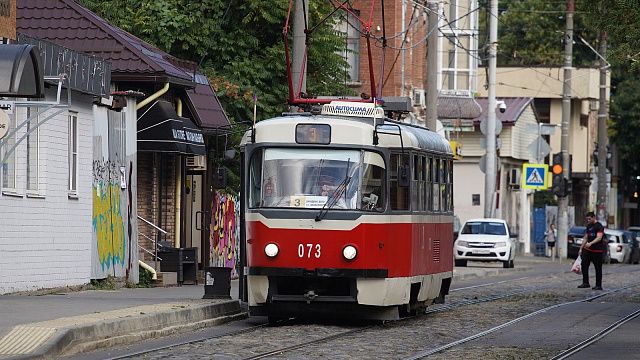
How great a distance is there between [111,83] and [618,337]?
42.1 ft

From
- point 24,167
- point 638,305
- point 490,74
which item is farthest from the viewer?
point 490,74

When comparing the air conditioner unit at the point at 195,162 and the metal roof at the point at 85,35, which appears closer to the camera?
the metal roof at the point at 85,35

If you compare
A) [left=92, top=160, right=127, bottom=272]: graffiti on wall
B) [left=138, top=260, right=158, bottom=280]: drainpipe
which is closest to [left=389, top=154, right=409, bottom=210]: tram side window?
[left=92, top=160, right=127, bottom=272]: graffiti on wall

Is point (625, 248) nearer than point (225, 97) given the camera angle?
No

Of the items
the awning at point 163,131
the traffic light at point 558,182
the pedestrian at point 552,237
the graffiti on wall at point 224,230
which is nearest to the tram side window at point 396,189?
the awning at point 163,131

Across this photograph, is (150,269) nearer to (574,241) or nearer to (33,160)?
(33,160)

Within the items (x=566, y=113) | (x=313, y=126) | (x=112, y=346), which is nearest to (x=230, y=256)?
(x=313, y=126)

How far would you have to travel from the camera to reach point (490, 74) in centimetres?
5334

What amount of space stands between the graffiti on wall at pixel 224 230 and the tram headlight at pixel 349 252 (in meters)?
13.5

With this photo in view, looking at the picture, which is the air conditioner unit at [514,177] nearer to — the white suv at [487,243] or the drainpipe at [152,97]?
the white suv at [487,243]

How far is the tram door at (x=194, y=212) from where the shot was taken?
34.6m

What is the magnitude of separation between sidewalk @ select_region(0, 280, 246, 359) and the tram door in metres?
7.28

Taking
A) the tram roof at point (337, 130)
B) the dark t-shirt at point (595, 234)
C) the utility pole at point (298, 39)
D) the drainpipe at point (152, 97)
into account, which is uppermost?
the utility pole at point (298, 39)

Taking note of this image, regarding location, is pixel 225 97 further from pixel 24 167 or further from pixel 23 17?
pixel 24 167
